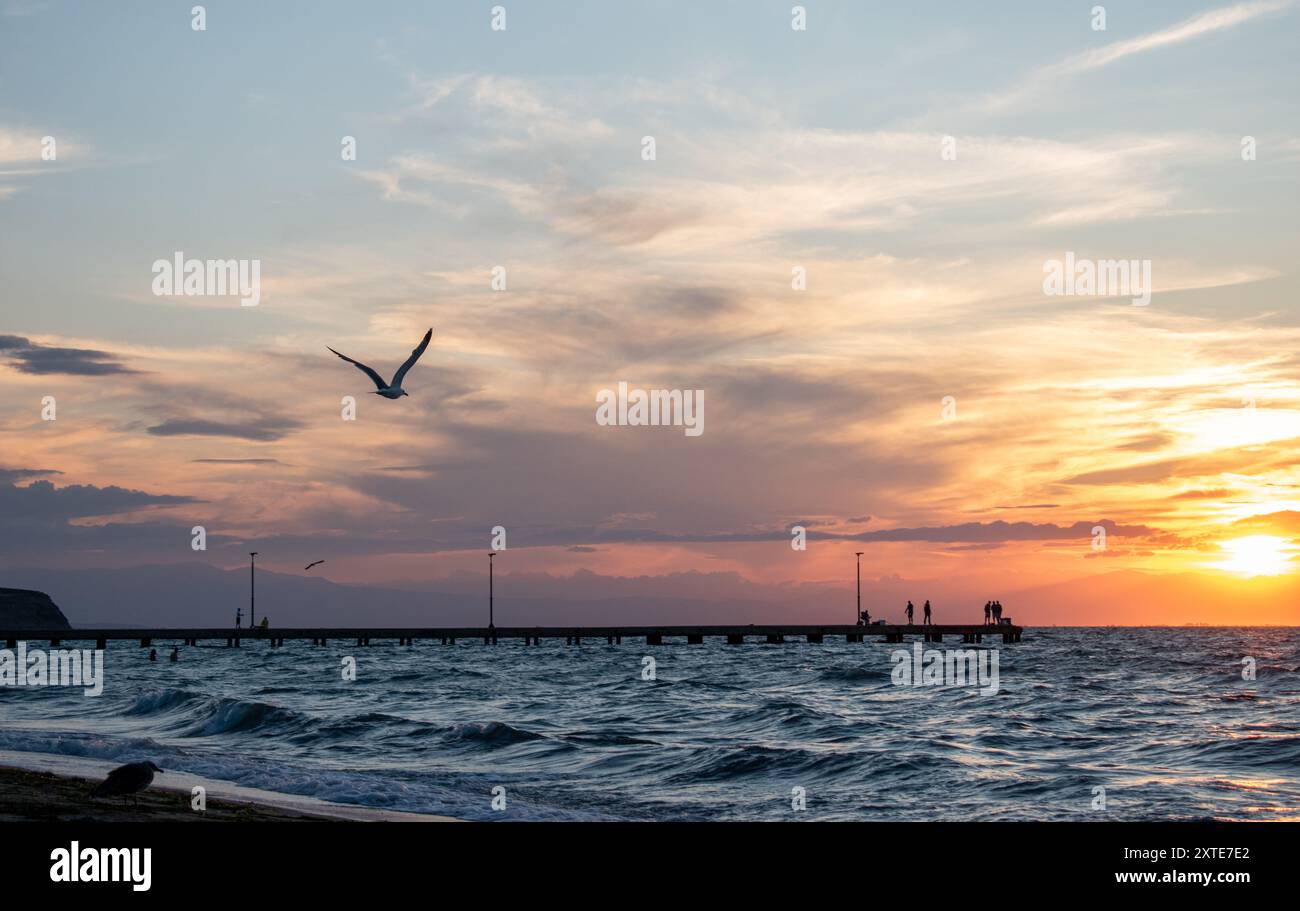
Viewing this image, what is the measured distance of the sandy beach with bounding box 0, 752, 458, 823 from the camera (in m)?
15.0

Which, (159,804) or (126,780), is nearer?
(126,780)

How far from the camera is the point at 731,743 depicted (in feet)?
103

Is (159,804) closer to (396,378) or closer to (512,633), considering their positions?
(396,378)

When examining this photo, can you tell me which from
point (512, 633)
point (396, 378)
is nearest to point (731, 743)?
point (396, 378)

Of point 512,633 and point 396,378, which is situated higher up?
point 396,378

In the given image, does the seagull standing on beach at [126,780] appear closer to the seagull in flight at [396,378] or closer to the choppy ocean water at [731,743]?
the choppy ocean water at [731,743]

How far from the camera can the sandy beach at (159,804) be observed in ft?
49.1

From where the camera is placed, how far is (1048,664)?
75.4 metres

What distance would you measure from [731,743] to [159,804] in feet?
56.4
